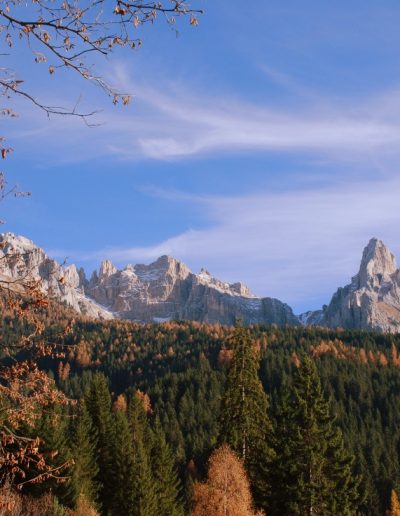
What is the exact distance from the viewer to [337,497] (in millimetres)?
29938

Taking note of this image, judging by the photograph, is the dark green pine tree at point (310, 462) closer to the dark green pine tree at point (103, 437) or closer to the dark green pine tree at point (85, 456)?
the dark green pine tree at point (85, 456)

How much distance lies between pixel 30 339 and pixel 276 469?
91.9 feet

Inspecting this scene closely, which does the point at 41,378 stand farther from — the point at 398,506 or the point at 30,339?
the point at 398,506

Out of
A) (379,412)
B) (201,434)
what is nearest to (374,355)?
(379,412)

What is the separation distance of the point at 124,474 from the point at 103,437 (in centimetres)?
788

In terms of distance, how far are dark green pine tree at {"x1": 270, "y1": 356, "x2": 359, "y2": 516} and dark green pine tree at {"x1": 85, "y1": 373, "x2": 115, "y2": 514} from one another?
15.2m

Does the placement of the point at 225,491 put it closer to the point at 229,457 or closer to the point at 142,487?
the point at 229,457

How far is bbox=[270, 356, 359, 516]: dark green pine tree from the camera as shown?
95.9 ft

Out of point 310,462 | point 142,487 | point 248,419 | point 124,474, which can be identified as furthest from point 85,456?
point 310,462

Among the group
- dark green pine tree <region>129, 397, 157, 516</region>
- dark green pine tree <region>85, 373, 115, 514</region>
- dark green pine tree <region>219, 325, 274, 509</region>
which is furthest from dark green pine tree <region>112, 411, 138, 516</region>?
dark green pine tree <region>219, 325, 274, 509</region>

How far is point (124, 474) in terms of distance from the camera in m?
38.9

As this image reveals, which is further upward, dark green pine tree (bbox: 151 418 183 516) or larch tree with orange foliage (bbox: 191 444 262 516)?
larch tree with orange foliage (bbox: 191 444 262 516)

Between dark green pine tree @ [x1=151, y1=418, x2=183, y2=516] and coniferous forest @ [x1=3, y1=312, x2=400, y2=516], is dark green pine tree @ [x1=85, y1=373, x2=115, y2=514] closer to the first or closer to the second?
coniferous forest @ [x1=3, y1=312, x2=400, y2=516]

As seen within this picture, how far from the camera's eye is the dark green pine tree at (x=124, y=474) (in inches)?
1446
